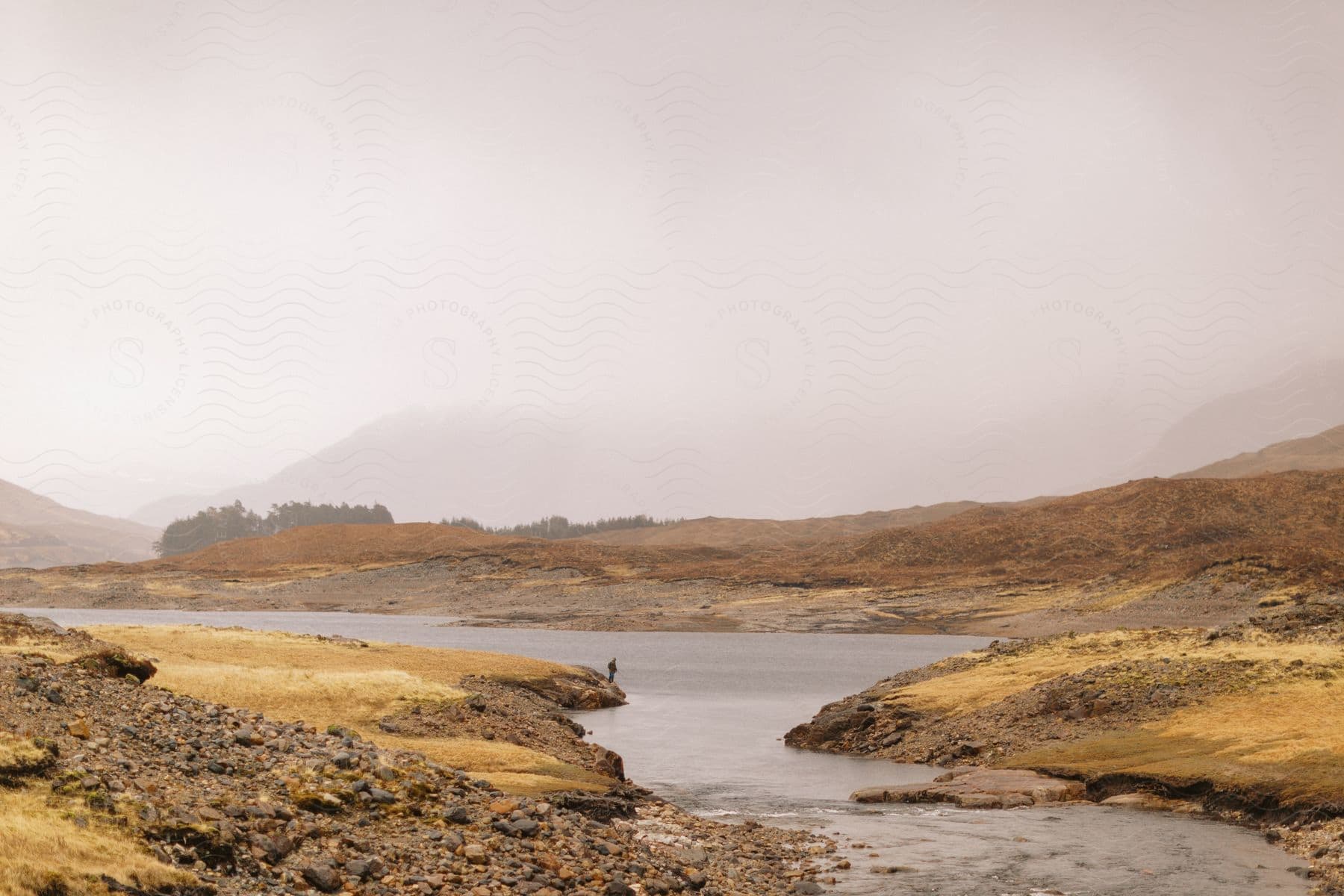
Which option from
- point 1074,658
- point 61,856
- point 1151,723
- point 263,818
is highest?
point 1074,658

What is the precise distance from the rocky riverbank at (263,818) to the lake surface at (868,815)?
4237 millimetres

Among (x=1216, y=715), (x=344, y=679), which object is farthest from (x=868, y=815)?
(x=344, y=679)

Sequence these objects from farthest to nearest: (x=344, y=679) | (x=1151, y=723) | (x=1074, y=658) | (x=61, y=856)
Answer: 1. (x=1074, y=658)
2. (x=344, y=679)
3. (x=1151, y=723)
4. (x=61, y=856)

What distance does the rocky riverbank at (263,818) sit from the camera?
21.1 metres

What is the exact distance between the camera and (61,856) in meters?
19.3

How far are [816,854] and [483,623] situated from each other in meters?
145

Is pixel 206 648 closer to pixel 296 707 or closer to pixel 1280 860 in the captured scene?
Answer: pixel 296 707

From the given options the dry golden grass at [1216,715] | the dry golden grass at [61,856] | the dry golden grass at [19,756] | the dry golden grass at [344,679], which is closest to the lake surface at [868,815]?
the dry golden grass at [1216,715]

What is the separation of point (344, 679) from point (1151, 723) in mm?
39273

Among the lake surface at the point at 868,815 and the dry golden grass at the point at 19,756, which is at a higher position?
the dry golden grass at the point at 19,756

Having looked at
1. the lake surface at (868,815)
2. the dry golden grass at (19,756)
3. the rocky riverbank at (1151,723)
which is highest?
the dry golden grass at (19,756)

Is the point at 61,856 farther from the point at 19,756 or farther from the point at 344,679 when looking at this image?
the point at 344,679

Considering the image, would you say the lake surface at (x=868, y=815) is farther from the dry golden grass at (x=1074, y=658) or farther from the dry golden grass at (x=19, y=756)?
the dry golden grass at (x=19, y=756)

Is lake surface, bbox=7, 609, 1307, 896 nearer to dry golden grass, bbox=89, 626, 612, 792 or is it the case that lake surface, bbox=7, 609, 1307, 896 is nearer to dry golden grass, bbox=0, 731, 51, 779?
dry golden grass, bbox=89, 626, 612, 792
